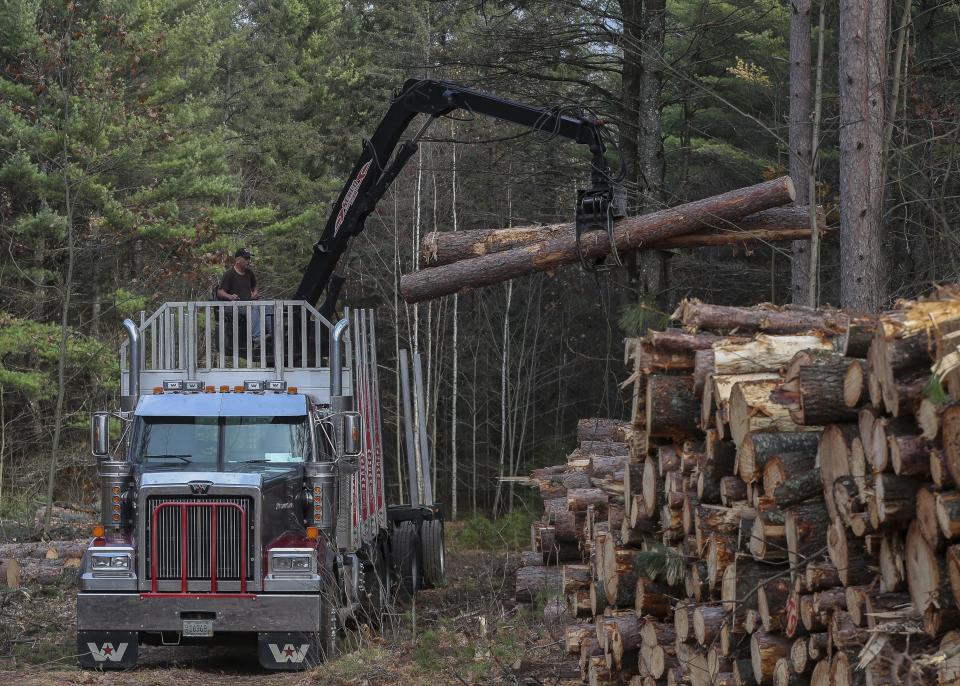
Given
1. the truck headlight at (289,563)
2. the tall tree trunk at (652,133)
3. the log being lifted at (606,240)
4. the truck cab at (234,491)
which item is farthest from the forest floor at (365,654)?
the tall tree trunk at (652,133)

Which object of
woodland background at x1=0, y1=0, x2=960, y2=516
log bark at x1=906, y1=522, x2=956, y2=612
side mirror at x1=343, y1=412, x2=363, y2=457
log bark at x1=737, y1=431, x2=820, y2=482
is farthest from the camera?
woodland background at x1=0, y1=0, x2=960, y2=516

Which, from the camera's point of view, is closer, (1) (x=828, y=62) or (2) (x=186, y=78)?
(1) (x=828, y=62)

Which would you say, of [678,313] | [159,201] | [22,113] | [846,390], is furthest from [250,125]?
[846,390]

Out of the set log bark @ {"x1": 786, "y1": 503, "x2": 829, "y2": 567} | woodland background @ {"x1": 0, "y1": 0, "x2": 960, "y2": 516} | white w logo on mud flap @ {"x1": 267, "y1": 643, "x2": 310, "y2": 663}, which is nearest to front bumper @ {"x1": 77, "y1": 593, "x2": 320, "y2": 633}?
white w logo on mud flap @ {"x1": 267, "y1": 643, "x2": 310, "y2": 663}

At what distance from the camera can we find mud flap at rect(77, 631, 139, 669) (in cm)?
1168

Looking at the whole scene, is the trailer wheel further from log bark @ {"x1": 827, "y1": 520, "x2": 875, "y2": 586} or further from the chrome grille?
log bark @ {"x1": 827, "y1": 520, "x2": 875, "y2": 586}

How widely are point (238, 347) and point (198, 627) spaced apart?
3216 millimetres

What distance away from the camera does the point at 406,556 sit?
1652 centimetres

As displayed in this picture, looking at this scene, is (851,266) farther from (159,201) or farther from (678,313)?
(159,201)

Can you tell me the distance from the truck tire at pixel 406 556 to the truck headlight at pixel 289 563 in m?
4.47

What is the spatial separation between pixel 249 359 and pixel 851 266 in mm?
6512

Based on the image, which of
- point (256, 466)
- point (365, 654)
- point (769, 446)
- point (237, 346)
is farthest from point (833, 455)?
point (237, 346)

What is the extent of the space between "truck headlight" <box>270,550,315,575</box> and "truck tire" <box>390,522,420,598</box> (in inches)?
176

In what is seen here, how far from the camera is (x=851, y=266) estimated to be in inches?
507
